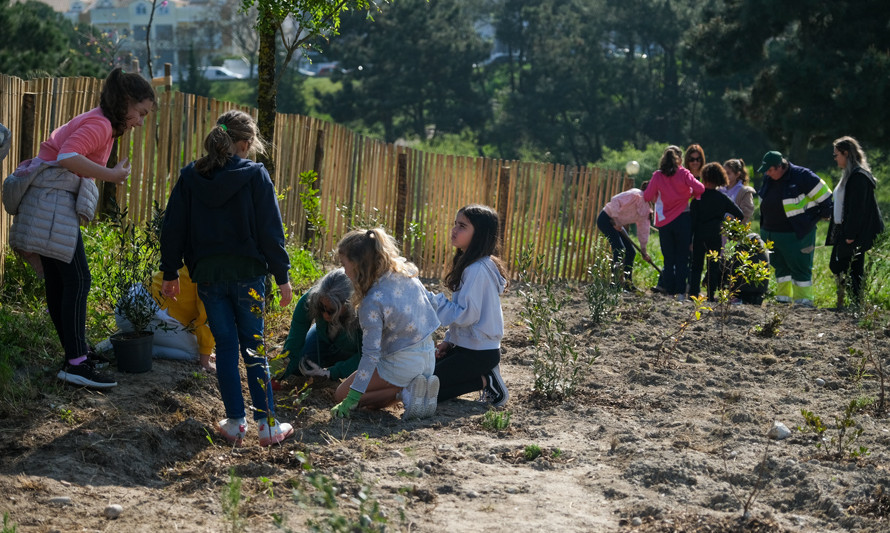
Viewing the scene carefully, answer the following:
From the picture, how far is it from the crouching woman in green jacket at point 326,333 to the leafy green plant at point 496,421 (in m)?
0.90

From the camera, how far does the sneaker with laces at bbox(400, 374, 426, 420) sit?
4.86 metres

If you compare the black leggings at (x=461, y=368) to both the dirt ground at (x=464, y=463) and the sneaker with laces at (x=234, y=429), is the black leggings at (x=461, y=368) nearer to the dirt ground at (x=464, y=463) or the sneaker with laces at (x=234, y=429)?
the dirt ground at (x=464, y=463)

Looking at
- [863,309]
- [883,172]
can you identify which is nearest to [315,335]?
[863,309]

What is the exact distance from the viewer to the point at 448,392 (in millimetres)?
5242

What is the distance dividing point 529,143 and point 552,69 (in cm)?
367

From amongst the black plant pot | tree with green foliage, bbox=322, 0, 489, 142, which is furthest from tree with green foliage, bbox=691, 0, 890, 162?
tree with green foliage, bbox=322, 0, 489, 142

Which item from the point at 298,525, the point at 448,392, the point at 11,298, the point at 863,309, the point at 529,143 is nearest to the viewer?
the point at 298,525

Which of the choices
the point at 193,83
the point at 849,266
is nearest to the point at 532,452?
the point at 849,266

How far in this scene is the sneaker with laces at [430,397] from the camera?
4.89m

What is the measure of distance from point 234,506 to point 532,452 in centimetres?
156

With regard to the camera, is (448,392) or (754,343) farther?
(754,343)

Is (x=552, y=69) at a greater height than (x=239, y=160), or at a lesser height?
greater

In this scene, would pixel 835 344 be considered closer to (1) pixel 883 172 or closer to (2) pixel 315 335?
(2) pixel 315 335

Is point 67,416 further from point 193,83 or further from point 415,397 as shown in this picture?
point 193,83
